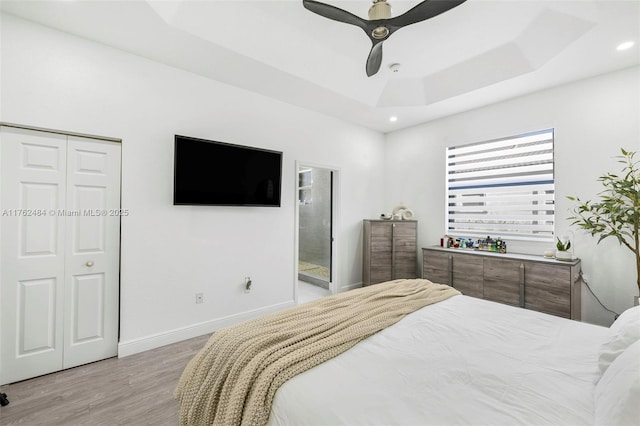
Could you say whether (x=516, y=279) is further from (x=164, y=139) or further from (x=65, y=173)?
(x=65, y=173)

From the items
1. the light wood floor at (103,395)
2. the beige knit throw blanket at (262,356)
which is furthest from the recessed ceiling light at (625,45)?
the light wood floor at (103,395)

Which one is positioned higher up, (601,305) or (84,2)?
(84,2)

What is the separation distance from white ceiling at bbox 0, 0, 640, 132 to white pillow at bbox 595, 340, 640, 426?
8.85 feet

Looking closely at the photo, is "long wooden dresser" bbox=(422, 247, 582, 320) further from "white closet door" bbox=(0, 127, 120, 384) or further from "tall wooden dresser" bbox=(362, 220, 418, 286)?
"white closet door" bbox=(0, 127, 120, 384)

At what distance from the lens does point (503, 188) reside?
3.91 meters

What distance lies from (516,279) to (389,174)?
A: 267 cm

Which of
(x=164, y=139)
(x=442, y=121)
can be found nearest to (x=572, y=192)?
(x=442, y=121)

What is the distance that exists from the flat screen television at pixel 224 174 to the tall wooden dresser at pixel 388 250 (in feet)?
5.68

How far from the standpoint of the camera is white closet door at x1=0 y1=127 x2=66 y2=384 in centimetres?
220

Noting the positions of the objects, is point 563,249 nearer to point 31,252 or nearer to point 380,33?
point 380,33

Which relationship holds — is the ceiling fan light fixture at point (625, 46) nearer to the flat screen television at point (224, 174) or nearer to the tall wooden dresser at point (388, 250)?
the tall wooden dresser at point (388, 250)

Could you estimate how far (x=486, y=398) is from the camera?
109 centimetres

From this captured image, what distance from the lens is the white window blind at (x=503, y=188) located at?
358 centimetres

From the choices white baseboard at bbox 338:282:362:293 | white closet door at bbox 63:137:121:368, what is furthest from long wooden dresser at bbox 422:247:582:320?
white closet door at bbox 63:137:121:368
